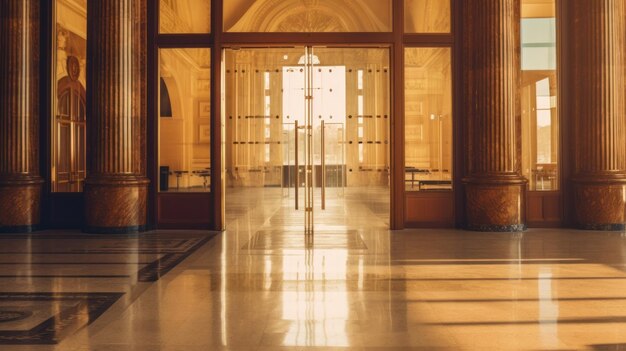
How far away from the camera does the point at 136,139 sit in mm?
9641

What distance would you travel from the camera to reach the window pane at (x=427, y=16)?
10188mm

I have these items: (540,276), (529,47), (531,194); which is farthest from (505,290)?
(529,47)

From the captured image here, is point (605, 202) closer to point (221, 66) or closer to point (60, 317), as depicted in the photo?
point (221, 66)

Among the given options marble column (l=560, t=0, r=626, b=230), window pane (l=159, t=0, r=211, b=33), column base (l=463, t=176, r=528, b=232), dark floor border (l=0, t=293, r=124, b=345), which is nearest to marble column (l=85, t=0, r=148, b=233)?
window pane (l=159, t=0, r=211, b=33)

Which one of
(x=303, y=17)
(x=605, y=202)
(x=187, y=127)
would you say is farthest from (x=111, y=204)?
(x=605, y=202)

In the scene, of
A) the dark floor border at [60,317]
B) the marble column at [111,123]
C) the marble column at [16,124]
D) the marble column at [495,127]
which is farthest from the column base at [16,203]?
the marble column at [495,127]

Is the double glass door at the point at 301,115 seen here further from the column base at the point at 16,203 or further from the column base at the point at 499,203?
the column base at the point at 16,203

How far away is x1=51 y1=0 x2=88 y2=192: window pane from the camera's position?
10.2 m

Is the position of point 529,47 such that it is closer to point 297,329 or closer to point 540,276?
point 540,276

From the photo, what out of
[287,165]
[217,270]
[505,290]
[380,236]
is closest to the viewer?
[505,290]

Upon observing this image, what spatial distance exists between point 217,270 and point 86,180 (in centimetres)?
414

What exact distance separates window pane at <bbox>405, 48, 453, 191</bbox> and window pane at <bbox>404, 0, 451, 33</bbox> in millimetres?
355

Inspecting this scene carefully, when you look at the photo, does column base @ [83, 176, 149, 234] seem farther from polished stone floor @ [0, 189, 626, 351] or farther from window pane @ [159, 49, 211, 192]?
window pane @ [159, 49, 211, 192]

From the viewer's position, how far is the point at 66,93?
1022cm
